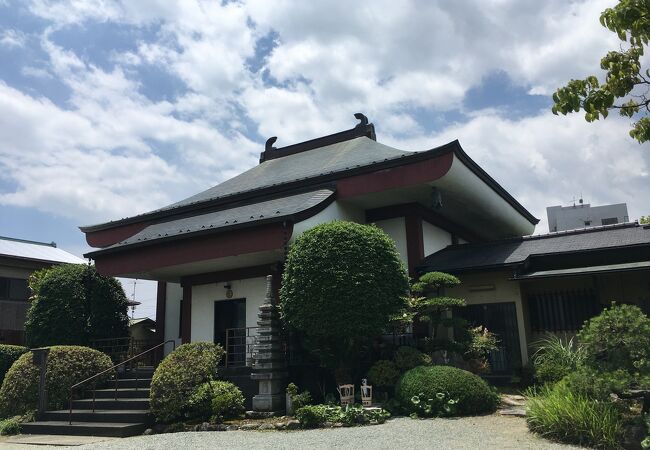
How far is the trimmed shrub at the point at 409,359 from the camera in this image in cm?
1177

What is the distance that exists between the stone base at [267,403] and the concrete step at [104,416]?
2278mm

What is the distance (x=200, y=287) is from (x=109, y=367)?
12.0ft

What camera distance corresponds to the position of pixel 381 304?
11648mm

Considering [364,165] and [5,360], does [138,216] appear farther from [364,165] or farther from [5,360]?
[364,165]

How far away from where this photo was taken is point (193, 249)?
15.0 meters

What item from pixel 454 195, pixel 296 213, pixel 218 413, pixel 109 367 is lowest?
pixel 218 413

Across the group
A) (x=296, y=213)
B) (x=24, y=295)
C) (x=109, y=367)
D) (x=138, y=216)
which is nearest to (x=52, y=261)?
(x=24, y=295)

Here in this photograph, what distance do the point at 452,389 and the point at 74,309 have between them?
1169 cm

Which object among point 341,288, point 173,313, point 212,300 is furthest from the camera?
point 173,313

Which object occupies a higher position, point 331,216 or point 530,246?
point 331,216

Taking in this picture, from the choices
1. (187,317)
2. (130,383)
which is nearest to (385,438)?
(130,383)

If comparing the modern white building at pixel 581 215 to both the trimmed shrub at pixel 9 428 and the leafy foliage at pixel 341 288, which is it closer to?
the leafy foliage at pixel 341 288

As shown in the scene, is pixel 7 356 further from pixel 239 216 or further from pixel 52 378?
pixel 239 216

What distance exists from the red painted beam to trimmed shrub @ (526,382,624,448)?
23.8 feet
